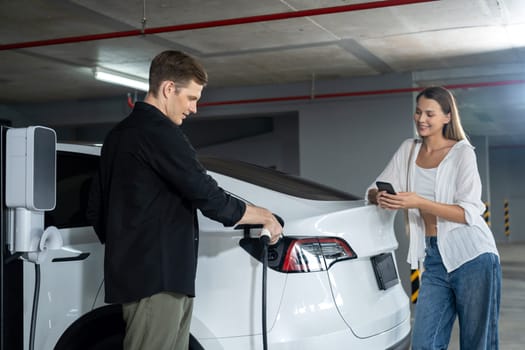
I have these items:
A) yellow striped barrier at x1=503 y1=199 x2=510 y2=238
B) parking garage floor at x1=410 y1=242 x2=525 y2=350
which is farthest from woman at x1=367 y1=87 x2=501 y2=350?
yellow striped barrier at x1=503 y1=199 x2=510 y2=238

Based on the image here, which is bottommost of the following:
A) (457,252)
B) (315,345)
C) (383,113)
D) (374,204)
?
(315,345)

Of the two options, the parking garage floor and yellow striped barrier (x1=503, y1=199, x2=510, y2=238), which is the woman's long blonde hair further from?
yellow striped barrier (x1=503, y1=199, x2=510, y2=238)

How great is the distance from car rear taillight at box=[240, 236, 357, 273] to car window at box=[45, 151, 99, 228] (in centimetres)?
86

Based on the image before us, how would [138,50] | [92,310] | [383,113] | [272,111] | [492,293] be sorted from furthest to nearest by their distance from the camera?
1. [272,111]
2. [383,113]
3. [138,50]
4. [492,293]
5. [92,310]

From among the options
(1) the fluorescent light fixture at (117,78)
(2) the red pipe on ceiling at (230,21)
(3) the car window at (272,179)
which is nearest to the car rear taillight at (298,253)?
(3) the car window at (272,179)

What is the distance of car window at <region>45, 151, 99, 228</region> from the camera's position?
3014 millimetres

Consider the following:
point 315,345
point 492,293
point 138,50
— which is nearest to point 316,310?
point 315,345

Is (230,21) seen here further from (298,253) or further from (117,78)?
(117,78)

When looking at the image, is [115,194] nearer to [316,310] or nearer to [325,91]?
[316,310]

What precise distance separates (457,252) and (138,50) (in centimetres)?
538

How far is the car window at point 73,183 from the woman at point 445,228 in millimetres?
1324

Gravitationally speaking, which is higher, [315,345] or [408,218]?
[408,218]

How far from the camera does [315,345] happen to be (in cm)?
254

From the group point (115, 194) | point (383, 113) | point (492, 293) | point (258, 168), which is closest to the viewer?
point (115, 194)
